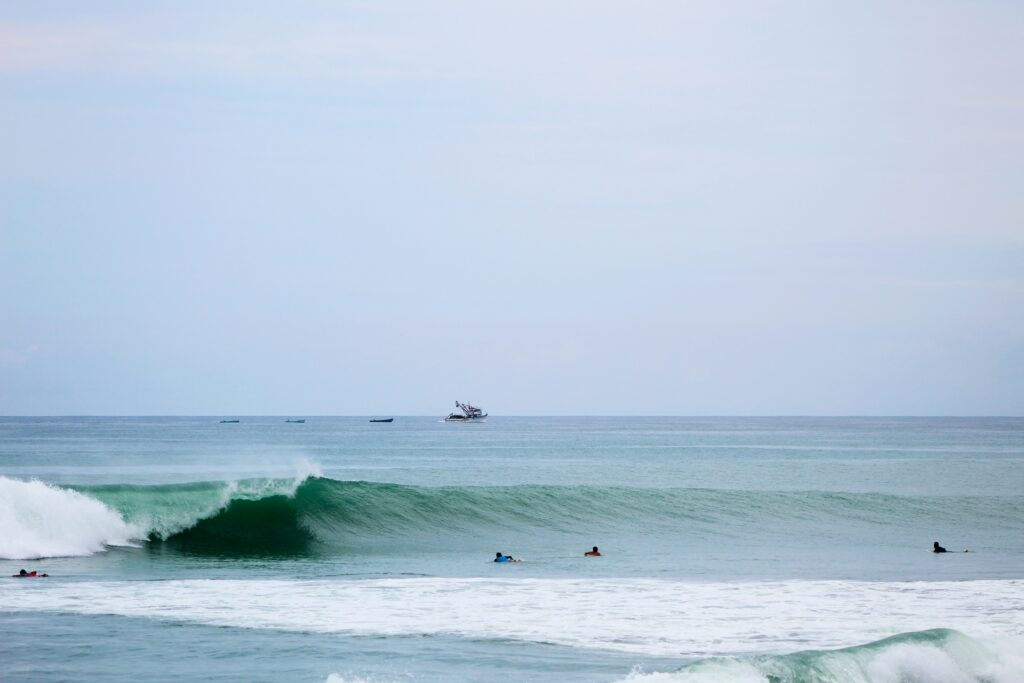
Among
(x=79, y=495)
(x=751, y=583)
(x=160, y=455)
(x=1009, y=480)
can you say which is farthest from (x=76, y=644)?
(x=160, y=455)

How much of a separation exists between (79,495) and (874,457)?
5368 centimetres

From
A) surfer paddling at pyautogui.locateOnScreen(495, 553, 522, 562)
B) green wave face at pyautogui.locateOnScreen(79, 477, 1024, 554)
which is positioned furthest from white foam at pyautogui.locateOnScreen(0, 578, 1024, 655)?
green wave face at pyautogui.locateOnScreen(79, 477, 1024, 554)

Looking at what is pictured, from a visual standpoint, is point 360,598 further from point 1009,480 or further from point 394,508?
point 1009,480

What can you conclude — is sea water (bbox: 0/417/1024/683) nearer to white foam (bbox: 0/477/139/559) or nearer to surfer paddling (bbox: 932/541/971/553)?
white foam (bbox: 0/477/139/559)

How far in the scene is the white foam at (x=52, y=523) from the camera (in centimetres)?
2177

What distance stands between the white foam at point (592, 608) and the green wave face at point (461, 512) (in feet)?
23.7

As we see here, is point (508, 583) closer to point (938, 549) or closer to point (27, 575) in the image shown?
point (27, 575)

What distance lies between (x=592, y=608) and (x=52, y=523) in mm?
13223

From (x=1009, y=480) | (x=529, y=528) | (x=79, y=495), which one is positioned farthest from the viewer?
(x=1009, y=480)

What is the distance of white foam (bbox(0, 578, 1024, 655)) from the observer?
13.7m

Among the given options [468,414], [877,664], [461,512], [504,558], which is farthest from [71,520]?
[468,414]

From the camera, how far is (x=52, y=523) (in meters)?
22.8

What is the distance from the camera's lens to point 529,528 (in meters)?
28.5

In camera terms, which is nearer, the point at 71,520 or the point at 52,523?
the point at 52,523
